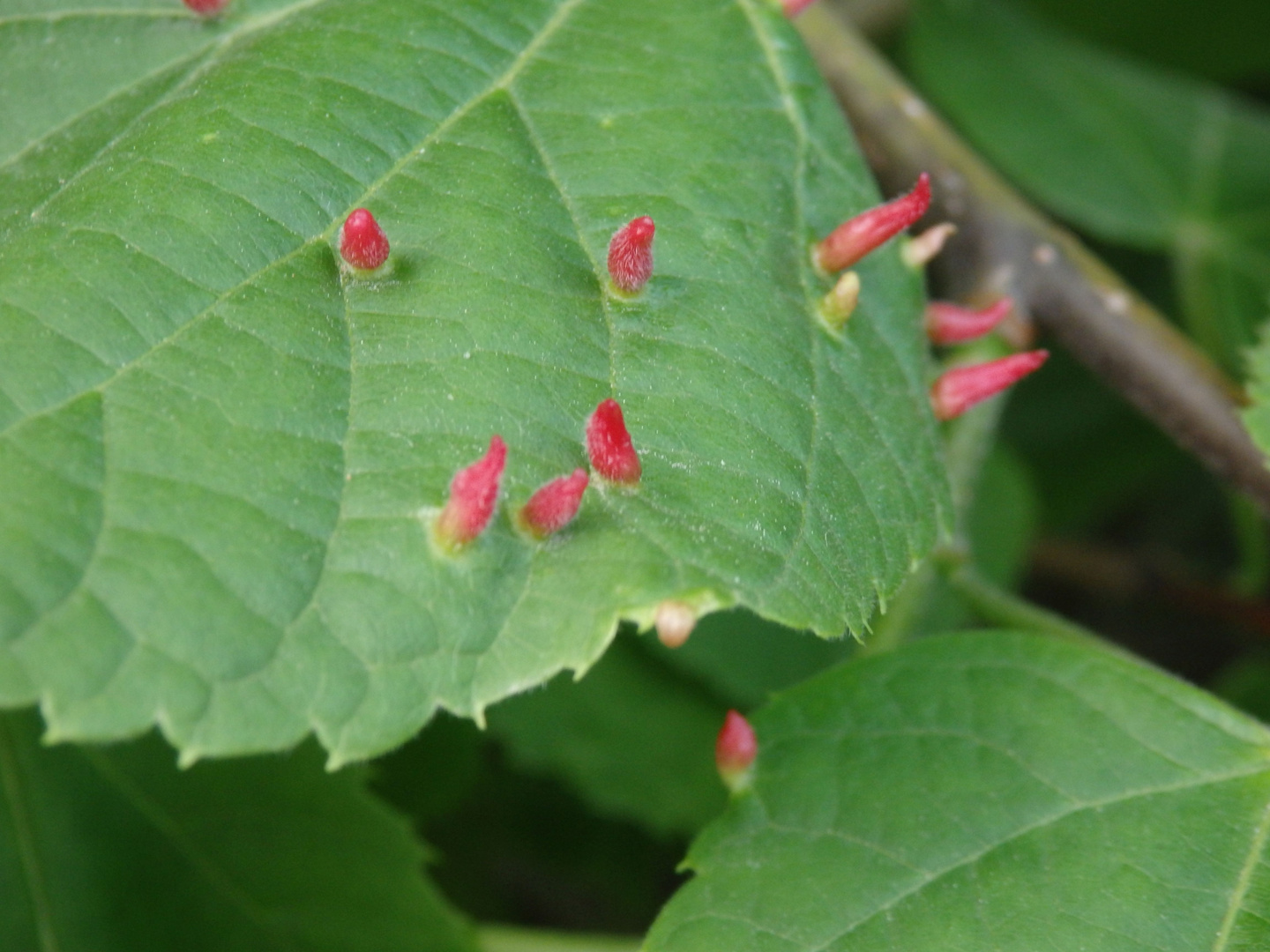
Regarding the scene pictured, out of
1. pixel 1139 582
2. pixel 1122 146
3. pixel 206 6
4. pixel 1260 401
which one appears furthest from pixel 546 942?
pixel 1122 146

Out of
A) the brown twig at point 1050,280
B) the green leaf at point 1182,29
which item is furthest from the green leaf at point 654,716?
the green leaf at point 1182,29

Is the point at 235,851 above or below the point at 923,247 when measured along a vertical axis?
below

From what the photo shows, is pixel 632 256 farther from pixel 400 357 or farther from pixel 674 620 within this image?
pixel 674 620

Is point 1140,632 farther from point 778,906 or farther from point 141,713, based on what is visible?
point 141,713

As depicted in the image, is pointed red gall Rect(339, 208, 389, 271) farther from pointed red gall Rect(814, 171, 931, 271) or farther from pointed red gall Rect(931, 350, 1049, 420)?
pointed red gall Rect(931, 350, 1049, 420)

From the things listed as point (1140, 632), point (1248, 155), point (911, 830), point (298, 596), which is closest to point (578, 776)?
point (911, 830)

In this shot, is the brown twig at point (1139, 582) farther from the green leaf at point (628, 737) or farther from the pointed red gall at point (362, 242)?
the pointed red gall at point (362, 242)

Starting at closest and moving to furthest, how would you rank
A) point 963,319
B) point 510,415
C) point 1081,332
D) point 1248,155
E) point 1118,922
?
point 510,415
point 1118,922
point 963,319
point 1081,332
point 1248,155
